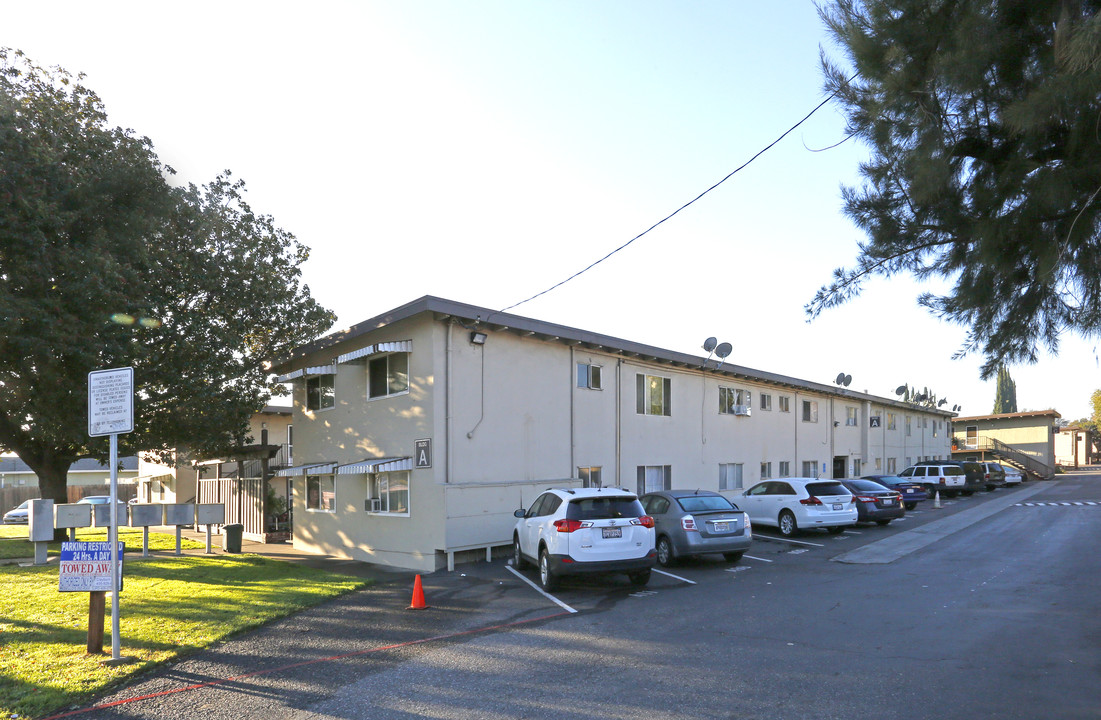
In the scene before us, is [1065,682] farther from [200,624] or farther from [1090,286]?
[200,624]

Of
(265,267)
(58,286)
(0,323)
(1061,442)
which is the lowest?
(1061,442)

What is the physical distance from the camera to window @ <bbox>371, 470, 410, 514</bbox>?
53.5 ft

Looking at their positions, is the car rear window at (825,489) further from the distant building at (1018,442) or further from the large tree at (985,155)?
the distant building at (1018,442)

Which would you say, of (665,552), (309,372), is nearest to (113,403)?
(665,552)

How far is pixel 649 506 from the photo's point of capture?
53.0 feet

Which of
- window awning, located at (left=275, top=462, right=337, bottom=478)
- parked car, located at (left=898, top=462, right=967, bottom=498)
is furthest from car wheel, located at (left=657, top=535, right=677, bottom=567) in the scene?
parked car, located at (left=898, top=462, right=967, bottom=498)

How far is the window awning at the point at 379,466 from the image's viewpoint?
625 inches

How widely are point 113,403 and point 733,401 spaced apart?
21853mm

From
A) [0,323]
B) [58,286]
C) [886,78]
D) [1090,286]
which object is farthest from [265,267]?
[1090,286]

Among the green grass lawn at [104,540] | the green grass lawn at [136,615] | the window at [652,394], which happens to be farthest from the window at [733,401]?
the green grass lawn at [104,540]

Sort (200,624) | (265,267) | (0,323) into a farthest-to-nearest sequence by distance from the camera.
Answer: (265,267)
(0,323)
(200,624)

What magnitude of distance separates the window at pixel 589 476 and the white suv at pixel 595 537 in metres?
6.88

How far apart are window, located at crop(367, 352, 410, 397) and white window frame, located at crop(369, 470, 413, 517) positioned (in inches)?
73.2

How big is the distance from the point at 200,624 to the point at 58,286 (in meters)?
8.46
